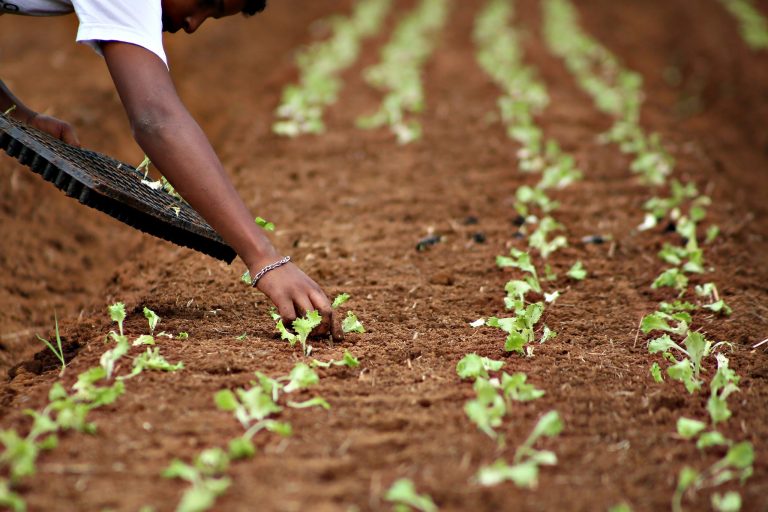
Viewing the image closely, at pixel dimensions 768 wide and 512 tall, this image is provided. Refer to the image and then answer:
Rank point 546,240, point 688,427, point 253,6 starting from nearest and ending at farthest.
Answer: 1. point 688,427
2. point 253,6
3. point 546,240

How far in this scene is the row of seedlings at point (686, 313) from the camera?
1866 mm

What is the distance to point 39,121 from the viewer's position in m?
3.02

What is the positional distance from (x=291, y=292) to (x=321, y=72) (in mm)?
5647

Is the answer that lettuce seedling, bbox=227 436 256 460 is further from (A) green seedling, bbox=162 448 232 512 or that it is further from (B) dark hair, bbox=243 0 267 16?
(B) dark hair, bbox=243 0 267 16

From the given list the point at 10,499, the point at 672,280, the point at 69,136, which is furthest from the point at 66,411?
the point at 672,280

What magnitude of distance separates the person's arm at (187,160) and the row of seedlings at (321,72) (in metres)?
3.36

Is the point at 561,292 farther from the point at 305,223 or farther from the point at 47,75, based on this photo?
the point at 47,75

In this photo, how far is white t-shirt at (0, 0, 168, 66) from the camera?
6.98ft

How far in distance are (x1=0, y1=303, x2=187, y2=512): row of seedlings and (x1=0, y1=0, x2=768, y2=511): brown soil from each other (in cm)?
4

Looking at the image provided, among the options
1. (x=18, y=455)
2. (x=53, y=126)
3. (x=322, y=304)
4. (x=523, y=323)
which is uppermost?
(x=53, y=126)

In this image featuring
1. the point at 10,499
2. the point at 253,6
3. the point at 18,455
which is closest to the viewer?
the point at 10,499

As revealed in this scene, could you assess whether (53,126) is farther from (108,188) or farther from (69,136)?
(108,188)

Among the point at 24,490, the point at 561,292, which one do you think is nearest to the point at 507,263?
the point at 561,292

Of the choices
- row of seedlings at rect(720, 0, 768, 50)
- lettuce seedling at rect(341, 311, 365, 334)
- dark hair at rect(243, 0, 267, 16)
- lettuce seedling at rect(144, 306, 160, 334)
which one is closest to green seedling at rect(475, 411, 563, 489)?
lettuce seedling at rect(341, 311, 365, 334)
